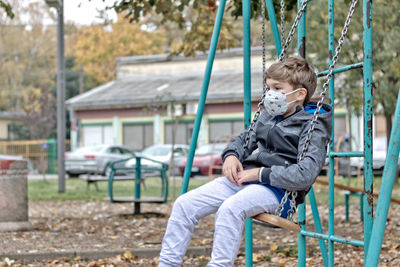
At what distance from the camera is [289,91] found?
3.79 m

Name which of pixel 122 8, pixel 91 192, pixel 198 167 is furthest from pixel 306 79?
pixel 198 167

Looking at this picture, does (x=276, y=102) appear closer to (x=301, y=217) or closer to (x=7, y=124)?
(x=301, y=217)

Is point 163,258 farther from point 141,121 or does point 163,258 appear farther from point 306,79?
point 141,121

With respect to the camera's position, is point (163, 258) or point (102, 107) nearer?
point (163, 258)

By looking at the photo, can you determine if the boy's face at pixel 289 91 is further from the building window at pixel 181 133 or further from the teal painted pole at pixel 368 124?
the building window at pixel 181 133

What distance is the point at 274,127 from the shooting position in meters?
3.83

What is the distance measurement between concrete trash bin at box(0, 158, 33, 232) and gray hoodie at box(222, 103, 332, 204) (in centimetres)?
461

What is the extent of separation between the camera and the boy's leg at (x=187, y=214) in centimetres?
356

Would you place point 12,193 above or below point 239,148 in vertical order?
below

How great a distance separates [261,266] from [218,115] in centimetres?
2581

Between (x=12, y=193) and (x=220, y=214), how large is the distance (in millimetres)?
5050

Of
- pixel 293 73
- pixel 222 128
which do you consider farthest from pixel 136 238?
pixel 222 128

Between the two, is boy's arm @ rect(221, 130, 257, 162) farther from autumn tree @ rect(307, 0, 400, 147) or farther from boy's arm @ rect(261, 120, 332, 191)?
autumn tree @ rect(307, 0, 400, 147)

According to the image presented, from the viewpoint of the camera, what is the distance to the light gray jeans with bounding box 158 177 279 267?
3436 millimetres
